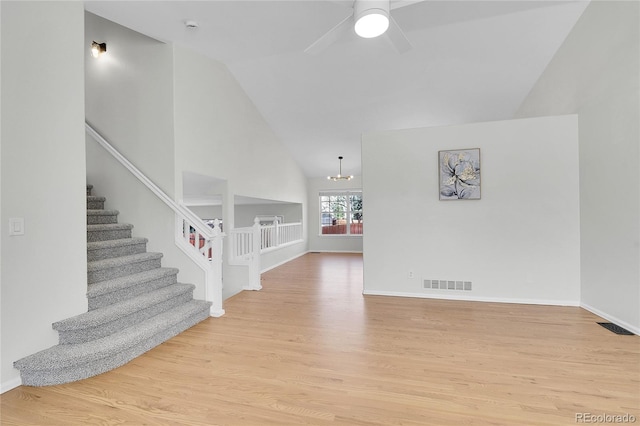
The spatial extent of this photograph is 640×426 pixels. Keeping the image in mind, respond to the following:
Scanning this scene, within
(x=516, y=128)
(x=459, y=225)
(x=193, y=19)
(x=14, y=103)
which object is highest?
(x=193, y=19)

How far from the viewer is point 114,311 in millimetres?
2604

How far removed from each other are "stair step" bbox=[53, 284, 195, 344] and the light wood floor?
391 mm

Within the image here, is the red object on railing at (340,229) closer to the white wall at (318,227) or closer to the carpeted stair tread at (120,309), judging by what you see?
the white wall at (318,227)

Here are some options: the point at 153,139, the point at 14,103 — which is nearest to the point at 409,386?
the point at 14,103

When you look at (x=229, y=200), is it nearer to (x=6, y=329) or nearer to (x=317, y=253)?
(x=6, y=329)

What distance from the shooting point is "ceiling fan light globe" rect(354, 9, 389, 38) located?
213cm

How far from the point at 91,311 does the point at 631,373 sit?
4.47 meters

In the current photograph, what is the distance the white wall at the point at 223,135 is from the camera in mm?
3785

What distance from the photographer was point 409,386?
6.55 feet

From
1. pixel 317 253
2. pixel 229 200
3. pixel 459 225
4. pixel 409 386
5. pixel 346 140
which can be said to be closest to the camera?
pixel 409 386

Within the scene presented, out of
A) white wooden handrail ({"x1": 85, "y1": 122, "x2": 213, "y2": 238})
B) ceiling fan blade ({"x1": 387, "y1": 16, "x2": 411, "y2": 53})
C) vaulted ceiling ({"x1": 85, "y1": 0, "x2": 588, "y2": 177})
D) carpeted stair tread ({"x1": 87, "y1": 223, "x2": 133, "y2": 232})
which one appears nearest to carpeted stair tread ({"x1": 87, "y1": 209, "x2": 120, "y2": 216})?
carpeted stair tread ({"x1": 87, "y1": 223, "x2": 133, "y2": 232})

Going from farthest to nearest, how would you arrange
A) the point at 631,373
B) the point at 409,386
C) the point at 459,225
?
the point at 459,225 → the point at 631,373 → the point at 409,386

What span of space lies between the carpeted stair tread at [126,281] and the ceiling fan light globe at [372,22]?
129 inches

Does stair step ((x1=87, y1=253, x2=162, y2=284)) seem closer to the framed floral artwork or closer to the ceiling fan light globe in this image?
the ceiling fan light globe
